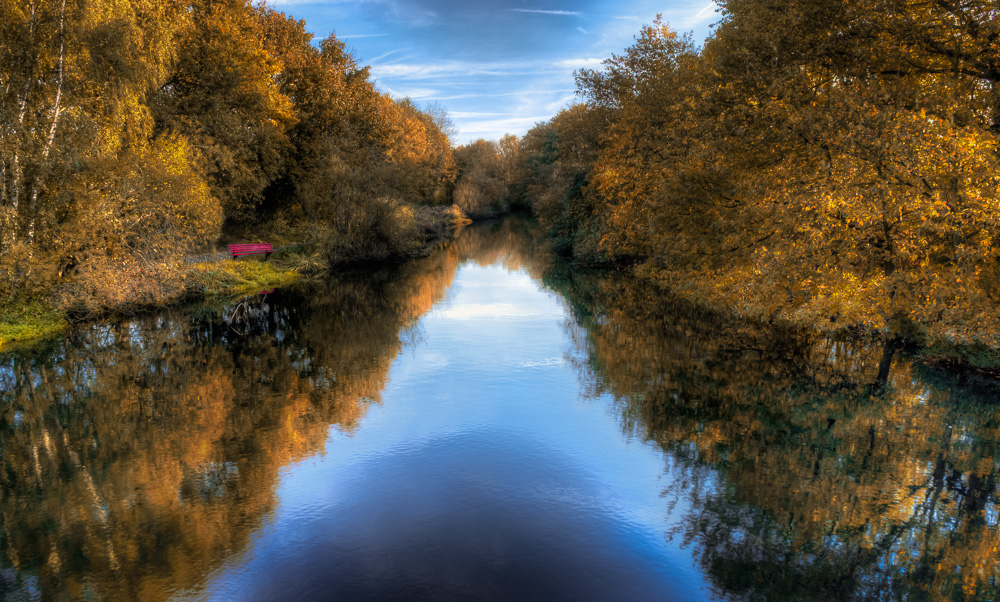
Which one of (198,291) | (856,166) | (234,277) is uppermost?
(856,166)

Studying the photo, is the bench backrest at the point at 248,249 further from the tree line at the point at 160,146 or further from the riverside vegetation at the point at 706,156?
the tree line at the point at 160,146

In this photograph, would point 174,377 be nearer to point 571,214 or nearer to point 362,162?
point 362,162

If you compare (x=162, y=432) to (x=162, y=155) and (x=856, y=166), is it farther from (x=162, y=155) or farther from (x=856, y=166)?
(x=162, y=155)

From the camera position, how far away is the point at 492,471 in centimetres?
1015

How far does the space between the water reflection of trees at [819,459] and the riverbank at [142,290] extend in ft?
57.0

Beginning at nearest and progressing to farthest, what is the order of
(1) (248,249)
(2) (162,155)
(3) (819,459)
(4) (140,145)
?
(3) (819,459) < (4) (140,145) < (2) (162,155) < (1) (248,249)

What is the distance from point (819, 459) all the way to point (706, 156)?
12.1 metres

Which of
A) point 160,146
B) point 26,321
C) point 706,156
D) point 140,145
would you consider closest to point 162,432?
point 26,321

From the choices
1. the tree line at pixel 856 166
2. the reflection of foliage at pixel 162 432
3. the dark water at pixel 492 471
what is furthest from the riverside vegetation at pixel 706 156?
the reflection of foliage at pixel 162 432

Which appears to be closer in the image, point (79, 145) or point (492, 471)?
point (492, 471)

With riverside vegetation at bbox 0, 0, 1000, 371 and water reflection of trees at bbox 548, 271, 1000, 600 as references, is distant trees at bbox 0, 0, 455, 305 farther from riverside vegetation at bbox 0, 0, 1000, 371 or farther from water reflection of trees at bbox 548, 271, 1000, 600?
water reflection of trees at bbox 548, 271, 1000, 600

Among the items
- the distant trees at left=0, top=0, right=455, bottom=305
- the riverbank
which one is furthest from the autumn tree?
the riverbank

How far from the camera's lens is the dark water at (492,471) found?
723cm

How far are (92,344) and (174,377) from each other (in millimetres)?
5453
